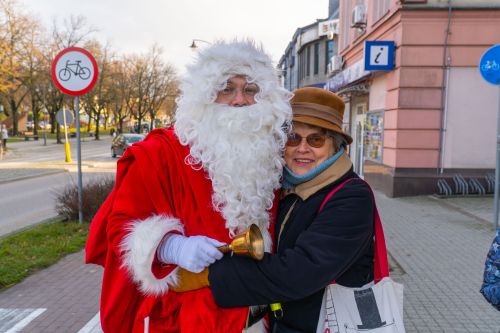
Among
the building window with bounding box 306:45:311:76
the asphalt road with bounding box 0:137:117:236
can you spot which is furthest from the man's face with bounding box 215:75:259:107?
the building window with bounding box 306:45:311:76

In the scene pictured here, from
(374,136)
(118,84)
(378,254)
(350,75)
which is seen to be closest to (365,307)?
(378,254)

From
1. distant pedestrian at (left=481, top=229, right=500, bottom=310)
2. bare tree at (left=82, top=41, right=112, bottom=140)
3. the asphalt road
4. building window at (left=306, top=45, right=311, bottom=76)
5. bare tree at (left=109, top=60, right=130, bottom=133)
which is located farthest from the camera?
bare tree at (left=109, top=60, right=130, bottom=133)

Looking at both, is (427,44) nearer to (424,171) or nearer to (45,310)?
(424,171)

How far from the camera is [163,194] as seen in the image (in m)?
1.61

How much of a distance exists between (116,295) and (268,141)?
90 centimetres

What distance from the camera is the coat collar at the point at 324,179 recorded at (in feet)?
5.45

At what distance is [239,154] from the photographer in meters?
1.68

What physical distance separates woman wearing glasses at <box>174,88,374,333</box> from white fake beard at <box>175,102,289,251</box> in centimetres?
9

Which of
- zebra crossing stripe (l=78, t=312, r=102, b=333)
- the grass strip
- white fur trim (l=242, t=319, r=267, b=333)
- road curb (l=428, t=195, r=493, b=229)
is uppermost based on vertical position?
white fur trim (l=242, t=319, r=267, b=333)

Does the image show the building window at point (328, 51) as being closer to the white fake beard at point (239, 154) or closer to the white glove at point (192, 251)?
the white fake beard at point (239, 154)

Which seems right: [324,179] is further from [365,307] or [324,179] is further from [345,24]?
[345,24]

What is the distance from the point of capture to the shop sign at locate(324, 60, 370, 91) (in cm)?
1195

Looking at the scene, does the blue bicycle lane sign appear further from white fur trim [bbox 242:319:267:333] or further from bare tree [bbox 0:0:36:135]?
bare tree [bbox 0:0:36:135]

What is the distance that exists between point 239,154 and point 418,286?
3540mm
